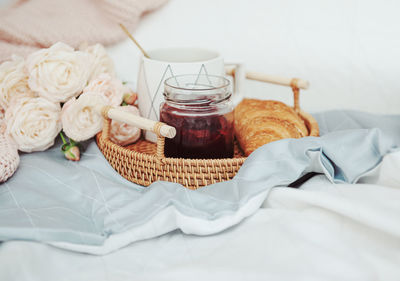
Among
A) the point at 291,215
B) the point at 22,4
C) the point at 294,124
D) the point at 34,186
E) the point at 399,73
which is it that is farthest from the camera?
the point at 22,4

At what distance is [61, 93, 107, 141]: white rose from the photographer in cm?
73

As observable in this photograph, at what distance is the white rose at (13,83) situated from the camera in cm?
81

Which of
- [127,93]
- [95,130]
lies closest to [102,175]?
[95,130]

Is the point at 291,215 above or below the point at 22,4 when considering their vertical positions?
below

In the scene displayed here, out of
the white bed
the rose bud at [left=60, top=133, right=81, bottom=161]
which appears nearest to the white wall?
the white bed

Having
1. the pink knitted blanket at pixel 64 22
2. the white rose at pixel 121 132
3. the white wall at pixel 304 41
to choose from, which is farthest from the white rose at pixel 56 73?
the white wall at pixel 304 41

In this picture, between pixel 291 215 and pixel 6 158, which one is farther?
pixel 6 158

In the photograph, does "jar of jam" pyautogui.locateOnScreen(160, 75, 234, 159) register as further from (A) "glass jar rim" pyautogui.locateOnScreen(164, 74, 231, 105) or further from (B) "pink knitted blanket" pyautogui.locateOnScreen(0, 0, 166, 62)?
(B) "pink knitted blanket" pyautogui.locateOnScreen(0, 0, 166, 62)

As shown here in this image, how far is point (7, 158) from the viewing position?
68cm

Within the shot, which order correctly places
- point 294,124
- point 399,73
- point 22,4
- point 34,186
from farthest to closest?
point 22,4, point 399,73, point 294,124, point 34,186

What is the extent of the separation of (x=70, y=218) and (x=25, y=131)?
254 mm

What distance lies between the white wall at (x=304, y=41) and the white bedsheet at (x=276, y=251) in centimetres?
53

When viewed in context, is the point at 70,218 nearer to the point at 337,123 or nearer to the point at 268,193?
the point at 268,193

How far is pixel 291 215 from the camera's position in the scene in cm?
55
